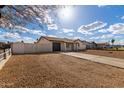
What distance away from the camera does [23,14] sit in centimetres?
853

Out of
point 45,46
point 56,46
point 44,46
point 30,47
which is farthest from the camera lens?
point 56,46

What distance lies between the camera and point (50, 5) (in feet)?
26.8

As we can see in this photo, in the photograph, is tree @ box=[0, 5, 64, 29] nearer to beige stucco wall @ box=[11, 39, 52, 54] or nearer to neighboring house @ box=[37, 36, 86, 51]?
beige stucco wall @ box=[11, 39, 52, 54]

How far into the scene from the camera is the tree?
8.27 meters

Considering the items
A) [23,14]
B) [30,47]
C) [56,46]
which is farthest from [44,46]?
[23,14]

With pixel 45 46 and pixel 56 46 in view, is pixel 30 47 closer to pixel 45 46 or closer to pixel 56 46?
pixel 45 46

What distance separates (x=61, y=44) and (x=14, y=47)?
961cm

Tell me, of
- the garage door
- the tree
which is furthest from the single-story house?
the tree

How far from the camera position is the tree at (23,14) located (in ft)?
27.1

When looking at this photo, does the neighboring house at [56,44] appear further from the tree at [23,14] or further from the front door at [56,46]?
the tree at [23,14]

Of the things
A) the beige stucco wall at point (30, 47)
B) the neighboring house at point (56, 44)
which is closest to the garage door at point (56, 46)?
the neighboring house at point (56, 44)
